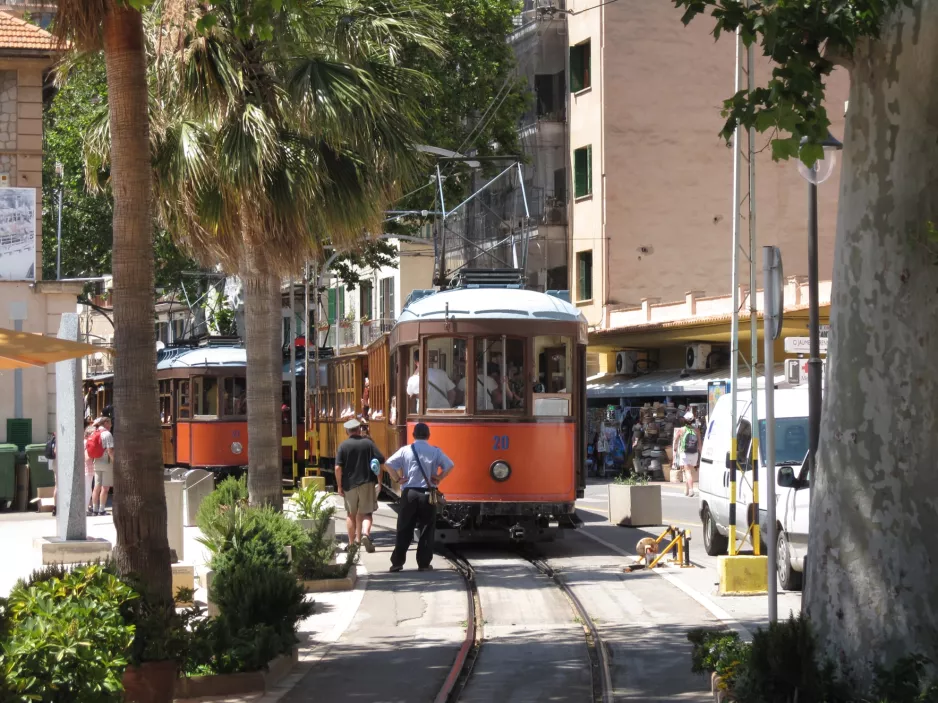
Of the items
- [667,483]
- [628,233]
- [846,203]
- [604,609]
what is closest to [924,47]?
[846,203]

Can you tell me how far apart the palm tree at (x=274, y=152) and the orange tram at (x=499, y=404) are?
6.92 ft

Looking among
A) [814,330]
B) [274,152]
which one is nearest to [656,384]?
[814,330]

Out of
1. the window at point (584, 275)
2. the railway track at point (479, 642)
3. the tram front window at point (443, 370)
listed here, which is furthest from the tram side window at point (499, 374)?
the window at point (584, 275)

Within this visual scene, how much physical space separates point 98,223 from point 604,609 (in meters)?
33.6

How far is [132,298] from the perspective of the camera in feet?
31.6

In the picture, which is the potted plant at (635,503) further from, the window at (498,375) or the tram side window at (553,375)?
the window at (498,375)

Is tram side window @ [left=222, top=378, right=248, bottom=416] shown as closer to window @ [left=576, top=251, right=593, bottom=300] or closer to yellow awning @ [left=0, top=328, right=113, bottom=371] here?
window @ [left=576, top=251, right=593, bottom=300]

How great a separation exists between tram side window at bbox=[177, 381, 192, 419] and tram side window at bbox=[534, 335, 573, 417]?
55.1 ft

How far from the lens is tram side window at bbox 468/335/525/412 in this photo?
720 inches

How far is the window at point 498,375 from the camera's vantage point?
18281mm

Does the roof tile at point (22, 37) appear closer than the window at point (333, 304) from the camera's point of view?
Yes

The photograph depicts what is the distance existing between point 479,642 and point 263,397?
612 cm

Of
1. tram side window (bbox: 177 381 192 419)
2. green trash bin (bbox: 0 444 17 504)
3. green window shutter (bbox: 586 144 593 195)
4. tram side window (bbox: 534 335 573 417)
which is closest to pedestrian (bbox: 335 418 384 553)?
tram side window (bbox: 534 335 573 417)

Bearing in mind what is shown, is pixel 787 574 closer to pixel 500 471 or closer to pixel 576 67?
pixel 500 471
